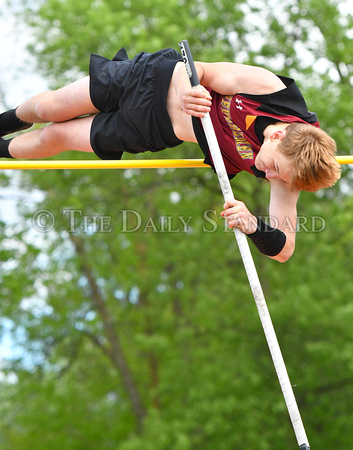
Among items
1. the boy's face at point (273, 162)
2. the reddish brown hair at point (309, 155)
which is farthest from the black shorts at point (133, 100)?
the reddish brown hair at point (309, 155)

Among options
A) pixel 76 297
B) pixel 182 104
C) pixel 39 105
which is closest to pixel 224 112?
pixel 182 104

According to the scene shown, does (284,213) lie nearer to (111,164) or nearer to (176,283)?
(111,164)

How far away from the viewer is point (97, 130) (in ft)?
8.43

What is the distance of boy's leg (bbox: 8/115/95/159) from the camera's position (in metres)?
2.64

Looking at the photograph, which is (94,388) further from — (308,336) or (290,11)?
(290,11)

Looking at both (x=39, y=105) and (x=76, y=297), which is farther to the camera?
(x=76, y=297)

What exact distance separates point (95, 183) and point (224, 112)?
7.92 meters

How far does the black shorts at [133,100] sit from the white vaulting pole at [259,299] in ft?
0.93

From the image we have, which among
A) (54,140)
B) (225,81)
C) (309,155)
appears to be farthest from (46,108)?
(309,155)

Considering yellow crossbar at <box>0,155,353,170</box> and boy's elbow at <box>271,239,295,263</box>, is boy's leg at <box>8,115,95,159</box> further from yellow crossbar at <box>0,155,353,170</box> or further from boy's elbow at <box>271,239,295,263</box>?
boy's elbow at <box>271,239,295,263</box>

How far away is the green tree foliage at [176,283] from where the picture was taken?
9172 millimetres

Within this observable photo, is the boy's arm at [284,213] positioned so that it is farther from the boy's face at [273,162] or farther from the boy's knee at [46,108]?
the boy's knee at [46,108]

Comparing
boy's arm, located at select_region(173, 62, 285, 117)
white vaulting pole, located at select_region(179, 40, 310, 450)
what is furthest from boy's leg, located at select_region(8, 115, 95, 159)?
white vaulting pole, located at select_region(179, 40, 310, 450)

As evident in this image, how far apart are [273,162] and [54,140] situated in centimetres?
104
